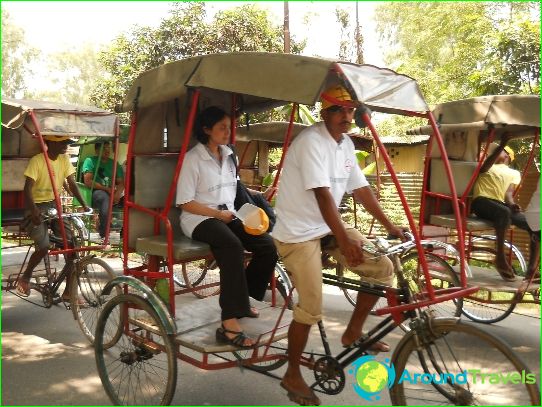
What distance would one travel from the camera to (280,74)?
2801 millimetres

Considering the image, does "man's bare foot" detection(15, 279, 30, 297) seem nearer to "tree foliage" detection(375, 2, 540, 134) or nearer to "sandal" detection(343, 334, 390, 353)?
"sandal" detection(343, 334, 390, 353)

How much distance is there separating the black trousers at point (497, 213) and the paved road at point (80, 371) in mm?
1012

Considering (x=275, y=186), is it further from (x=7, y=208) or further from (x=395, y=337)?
(x=7, y=208)

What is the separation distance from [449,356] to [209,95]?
8.56 feet

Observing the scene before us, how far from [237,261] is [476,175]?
2.72 m

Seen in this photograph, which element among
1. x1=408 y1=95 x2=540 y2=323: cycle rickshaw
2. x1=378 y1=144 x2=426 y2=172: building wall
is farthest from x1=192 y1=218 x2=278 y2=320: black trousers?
x1=378 y1=144 x2=426 y2=172: building wall

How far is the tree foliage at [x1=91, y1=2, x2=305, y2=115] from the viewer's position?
40.1 feet

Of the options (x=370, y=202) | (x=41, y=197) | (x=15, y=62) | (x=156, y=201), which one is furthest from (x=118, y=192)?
(x=15, y=62)

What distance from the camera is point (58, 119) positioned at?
15.5ft

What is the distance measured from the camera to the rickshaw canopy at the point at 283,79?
2594 millimetres

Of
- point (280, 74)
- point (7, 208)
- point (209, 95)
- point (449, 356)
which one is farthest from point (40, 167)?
point (449, 356)

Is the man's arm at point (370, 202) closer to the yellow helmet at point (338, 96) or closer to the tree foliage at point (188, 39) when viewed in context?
the yellow helmet at point (338, 96)

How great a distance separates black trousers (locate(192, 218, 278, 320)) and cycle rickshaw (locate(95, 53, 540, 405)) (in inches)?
6.5

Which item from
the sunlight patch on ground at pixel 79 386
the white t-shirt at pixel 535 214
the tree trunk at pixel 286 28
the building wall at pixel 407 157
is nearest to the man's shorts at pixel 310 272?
the sunlight patch on ground at pixel 79 386
